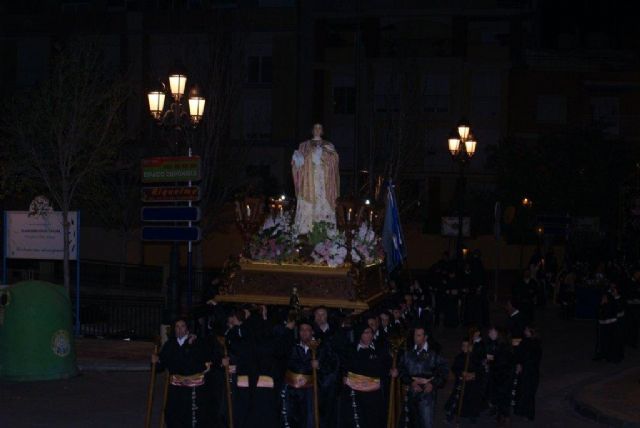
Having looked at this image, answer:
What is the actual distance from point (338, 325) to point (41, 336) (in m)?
5.70

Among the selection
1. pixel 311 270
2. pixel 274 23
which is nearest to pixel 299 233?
pixel 311 270

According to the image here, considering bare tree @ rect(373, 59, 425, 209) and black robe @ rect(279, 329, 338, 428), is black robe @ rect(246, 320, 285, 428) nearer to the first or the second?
black robe @ rect(279, 329, 338, 428)

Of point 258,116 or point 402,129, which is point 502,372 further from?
point 258,116

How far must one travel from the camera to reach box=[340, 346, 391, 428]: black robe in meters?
12.5

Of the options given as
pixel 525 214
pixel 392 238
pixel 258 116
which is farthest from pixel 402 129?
pixel 392 238

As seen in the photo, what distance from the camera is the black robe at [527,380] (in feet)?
49.8

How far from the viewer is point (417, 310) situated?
738 inches

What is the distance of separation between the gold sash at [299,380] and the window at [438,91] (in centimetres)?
3533

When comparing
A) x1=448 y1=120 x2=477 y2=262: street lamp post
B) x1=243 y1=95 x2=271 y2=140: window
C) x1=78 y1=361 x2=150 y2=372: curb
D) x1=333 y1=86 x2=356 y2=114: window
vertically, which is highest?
x1=333 y1=86 x2=356 y2=114: window

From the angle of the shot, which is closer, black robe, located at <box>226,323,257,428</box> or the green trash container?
black robe, located at <box>226,323,257,428</box>

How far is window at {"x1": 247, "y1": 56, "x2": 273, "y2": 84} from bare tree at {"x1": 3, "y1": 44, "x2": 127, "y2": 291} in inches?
681

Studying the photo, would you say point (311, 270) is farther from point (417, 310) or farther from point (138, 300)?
point (138, 300)

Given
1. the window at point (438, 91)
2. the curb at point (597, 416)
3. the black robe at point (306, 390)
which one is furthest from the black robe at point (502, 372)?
the window at point (438, 91)

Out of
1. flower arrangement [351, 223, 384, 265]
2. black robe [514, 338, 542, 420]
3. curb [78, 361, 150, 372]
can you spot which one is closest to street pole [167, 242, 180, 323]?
curb [78, 361, 150, 372]
